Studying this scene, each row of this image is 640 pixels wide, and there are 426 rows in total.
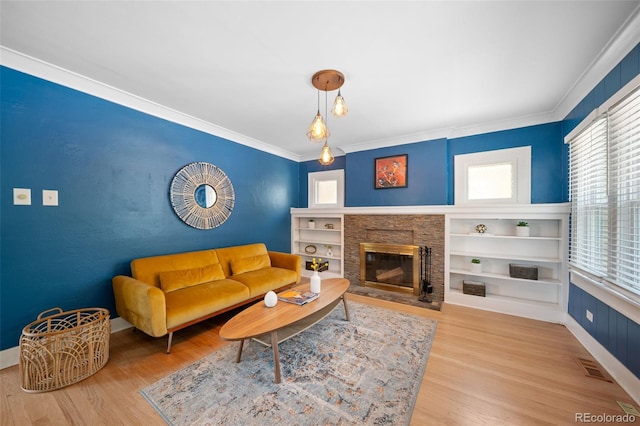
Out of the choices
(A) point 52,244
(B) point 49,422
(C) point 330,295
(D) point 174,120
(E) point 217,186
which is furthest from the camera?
(E) point 217,186

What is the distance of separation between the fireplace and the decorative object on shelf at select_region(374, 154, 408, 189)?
3.48 feet

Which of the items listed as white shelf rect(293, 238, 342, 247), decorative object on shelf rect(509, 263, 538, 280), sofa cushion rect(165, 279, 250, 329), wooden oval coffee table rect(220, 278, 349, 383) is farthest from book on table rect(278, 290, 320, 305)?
decorative object on shelf rect(509, 263, 538, 280)

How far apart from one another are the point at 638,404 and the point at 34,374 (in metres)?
4.19

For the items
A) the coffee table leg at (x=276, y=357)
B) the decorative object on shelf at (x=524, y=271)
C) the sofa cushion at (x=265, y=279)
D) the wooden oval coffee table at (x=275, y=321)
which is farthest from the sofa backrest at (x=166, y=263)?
the decorative object on shelf at (x=524, y=271)

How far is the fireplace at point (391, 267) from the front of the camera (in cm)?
371

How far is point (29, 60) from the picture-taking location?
2008 mm

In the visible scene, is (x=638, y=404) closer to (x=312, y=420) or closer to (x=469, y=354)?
(x=469, y=354)

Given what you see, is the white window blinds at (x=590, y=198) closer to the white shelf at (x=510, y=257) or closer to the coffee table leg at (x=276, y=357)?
the white shelf at (x=510, y=257)

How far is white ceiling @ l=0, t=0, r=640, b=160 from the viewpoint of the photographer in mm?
1515

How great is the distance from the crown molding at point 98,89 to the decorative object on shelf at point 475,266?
413 centimetres

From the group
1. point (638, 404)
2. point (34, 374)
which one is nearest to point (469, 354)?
point (638, 404)

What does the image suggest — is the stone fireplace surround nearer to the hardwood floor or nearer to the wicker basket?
the hardwood floor

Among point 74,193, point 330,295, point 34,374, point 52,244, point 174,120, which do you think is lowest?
point 34,374

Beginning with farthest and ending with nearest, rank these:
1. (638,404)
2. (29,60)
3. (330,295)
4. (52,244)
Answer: (330,295) < (52,244) < (29,60) < (638,404)
